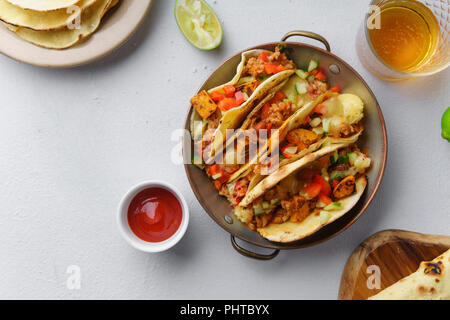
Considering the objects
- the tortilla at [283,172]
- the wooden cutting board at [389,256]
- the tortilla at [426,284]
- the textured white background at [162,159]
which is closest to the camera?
the tortilla at [283,172]

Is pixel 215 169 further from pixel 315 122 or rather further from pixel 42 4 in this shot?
pixel 42 4

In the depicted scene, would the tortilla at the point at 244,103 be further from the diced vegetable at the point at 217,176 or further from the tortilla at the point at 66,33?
the tortilla at the point at 66,33

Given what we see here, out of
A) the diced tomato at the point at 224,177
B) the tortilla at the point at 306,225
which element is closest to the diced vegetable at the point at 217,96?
the diced tomato at the point at 224,177

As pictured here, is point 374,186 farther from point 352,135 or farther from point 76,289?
point 76,289

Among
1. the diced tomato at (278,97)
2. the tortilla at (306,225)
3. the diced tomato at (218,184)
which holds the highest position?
the diced tomato at (278,97)

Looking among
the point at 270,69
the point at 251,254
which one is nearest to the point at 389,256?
the point at 251,254

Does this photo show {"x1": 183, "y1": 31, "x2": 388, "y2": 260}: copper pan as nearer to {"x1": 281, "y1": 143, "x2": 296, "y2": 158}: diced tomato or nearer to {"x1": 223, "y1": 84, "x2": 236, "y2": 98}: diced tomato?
{"x1": 223, "y1": 84, "x2": 236, "y2": 98}: diced tomato

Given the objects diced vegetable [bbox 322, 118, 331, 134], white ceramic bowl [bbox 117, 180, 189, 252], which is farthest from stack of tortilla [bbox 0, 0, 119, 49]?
diced vegetable [bbox 322, 118, 331, 134]
